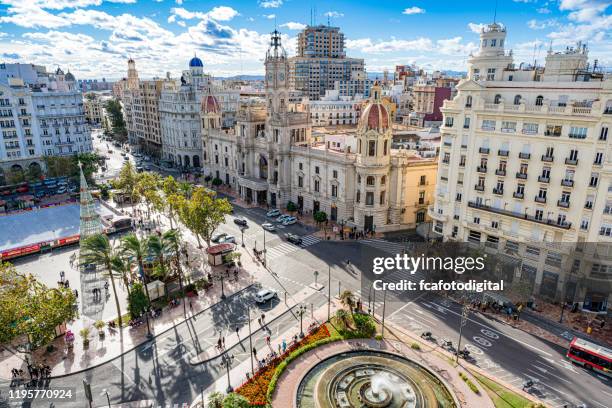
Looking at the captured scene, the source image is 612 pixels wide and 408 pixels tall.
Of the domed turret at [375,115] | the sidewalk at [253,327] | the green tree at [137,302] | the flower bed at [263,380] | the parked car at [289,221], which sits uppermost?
the domed turret at [375,115]

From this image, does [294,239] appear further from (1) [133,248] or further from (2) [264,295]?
(1) [133,248]

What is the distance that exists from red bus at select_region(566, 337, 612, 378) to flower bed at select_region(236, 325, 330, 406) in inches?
1041

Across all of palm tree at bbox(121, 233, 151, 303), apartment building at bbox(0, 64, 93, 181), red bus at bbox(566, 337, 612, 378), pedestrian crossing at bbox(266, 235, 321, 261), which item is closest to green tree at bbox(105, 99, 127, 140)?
apartment building at bbox(0, 64, 93, 181)

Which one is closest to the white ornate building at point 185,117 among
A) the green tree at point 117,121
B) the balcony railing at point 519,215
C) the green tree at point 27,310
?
the green tree at point 117,121

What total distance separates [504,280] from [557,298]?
7.27 m

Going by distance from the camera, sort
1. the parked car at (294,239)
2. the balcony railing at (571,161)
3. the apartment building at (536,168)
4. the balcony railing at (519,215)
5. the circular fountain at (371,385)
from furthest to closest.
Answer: the parked car at (294,239), the balcony railing at (519,215), the balcony railing at (571,161), the apartment building at (536,168), the circular fountain at (371,385)

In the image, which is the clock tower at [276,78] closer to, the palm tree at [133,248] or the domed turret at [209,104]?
the domed turret at [209,104]

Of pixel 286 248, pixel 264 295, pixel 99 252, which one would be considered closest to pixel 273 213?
pixel 286 248

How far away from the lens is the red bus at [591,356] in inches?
1639

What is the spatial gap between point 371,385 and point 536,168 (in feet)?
121

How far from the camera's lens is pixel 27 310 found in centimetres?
4025

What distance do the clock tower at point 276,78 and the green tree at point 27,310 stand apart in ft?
199

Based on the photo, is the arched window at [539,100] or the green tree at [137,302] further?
the arched window at [539,100]

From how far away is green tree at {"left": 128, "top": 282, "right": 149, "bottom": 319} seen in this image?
5005 centimetres
